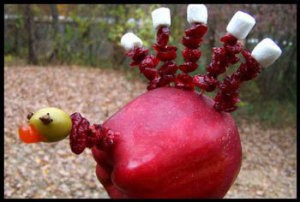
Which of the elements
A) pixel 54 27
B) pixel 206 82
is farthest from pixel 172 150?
pixel 54 27

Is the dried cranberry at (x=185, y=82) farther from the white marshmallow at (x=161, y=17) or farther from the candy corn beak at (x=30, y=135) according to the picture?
the candy corn beak at (x=30, y=135)

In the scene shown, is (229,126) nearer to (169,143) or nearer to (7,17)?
(169,143)

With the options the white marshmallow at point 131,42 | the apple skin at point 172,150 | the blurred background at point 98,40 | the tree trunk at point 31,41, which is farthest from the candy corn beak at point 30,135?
the tree trunk at point 31,41

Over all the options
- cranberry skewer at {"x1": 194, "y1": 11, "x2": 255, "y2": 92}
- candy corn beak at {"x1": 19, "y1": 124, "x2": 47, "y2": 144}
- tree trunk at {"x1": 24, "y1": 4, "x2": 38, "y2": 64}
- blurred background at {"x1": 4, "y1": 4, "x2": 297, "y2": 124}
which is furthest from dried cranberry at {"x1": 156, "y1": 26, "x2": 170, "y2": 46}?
tree trunk at {"x1": 24, "y1": 4, "x2": 38, "y2": 64}

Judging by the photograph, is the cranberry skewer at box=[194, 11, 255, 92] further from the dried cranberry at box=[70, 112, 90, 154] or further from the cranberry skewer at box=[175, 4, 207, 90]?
the dried cranberry at box=[70, 112, 90, 154]

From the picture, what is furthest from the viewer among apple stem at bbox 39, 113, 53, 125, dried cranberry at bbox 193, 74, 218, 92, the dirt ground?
the dirt ground
